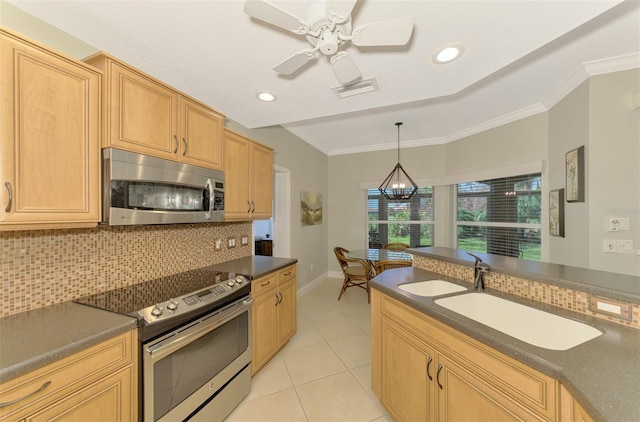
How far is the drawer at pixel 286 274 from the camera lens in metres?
2.43

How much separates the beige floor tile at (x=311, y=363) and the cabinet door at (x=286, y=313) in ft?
0.57

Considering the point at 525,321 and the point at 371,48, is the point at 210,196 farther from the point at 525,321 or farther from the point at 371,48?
A: the point at 525,321

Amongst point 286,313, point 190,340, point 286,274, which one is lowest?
point 286,313

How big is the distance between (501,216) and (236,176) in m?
3.99

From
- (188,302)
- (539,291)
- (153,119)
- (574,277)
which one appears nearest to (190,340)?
(188,302)

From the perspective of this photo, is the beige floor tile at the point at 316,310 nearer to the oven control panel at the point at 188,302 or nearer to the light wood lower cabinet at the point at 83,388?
the oven control panel at the point at 188,302

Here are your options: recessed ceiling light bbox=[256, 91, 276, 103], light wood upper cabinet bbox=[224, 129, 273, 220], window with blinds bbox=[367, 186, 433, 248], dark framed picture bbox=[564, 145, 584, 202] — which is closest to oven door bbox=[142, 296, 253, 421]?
light wood upper cabinet bbox=[224, 129, 273, 220]

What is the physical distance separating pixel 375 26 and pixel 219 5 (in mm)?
843

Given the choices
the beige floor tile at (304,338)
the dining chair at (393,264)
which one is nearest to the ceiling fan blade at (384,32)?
the dining chair at (393,264)

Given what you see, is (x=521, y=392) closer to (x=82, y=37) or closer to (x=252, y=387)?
(x=252, y=387)

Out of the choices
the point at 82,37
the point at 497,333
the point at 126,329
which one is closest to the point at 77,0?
the point at 82,37

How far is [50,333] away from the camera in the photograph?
1.07 m

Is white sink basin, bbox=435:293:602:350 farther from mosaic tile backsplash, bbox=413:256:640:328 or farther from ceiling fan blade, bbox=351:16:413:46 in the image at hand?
ceiling fan blade, bbox=351:16:413:46

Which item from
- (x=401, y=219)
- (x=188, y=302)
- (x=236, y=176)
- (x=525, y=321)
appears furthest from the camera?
(x=401, y=219)
